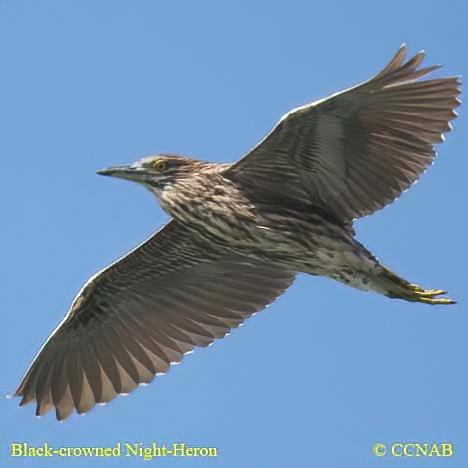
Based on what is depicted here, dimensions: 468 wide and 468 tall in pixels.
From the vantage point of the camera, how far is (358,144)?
1096 cm

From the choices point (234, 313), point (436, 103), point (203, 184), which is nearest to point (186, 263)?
point (234, 313)

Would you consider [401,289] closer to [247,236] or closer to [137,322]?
[247,236]

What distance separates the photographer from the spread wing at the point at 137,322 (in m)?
12.6

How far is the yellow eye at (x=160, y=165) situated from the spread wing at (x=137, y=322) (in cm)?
116

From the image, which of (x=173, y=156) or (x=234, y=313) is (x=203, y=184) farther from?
(x=234, y=313)

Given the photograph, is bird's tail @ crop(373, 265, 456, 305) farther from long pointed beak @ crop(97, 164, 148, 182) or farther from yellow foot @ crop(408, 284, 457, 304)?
long pointed beak @ crop(97, 164, 148, 182)

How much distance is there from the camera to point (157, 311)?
42.6 feet

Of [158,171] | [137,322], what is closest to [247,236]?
[158,171]

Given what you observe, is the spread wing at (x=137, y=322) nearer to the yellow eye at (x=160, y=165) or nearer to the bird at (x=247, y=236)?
the bird at (x=247, y=236)

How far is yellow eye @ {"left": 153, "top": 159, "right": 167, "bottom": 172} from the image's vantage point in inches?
459

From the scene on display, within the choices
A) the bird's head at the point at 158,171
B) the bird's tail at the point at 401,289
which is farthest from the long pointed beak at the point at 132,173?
the bird's tail at the point at 401,289

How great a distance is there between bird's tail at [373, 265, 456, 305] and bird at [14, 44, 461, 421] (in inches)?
0.4

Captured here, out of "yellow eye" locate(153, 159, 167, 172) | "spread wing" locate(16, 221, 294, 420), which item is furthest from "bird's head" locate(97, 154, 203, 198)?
"spread wing" locate(16, 221, 294, 420)

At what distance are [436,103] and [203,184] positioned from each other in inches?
82.7
